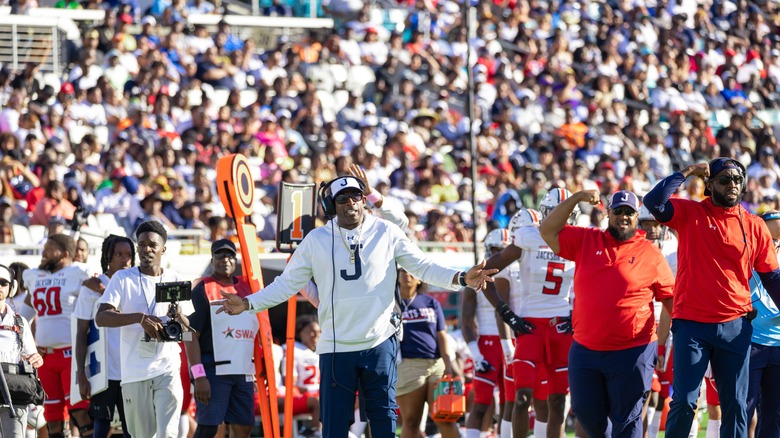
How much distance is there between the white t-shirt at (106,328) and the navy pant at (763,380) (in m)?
4.61

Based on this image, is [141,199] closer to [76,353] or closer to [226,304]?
[76,353]

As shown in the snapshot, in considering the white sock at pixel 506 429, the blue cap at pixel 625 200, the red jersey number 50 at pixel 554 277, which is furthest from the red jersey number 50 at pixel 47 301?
the blue cap at pixel 625 200

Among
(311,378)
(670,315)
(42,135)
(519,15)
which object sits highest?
(519,15)

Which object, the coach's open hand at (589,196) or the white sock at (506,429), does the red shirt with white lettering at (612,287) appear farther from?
the white sock at (506,429)

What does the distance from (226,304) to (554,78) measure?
16.5m

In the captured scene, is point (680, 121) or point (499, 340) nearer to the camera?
point (499, 340)

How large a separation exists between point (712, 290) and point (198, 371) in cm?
390

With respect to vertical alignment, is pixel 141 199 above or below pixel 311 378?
above

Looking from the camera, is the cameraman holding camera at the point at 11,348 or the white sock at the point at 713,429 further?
the white sock at the point at 713,429

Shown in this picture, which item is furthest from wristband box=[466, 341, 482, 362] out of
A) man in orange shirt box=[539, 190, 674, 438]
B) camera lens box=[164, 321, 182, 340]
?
camera lens box=[164, 321, 182, 340]

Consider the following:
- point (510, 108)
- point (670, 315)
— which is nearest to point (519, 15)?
point (510, 108)

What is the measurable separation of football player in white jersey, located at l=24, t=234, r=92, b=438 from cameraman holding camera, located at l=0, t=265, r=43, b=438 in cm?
156

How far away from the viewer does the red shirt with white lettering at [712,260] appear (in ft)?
29.1

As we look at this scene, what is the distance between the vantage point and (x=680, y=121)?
23.5 metres
